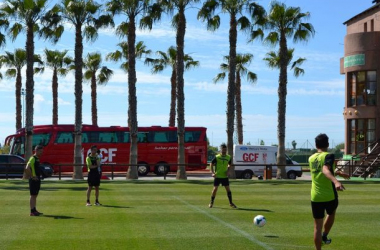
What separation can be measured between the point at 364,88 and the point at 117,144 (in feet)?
60.3

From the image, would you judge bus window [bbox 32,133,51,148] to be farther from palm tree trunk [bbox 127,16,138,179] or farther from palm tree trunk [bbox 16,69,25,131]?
palm tree trunk [bbox 16,69,25,131]

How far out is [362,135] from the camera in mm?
45125

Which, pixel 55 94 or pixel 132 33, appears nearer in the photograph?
pixel 132 33

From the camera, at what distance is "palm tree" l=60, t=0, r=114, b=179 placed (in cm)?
3828

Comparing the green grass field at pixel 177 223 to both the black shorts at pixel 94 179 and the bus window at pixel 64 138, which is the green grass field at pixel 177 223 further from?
the bus window at pixel 64 138

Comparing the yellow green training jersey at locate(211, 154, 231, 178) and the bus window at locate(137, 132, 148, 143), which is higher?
the bus window at locate(137, 132, 148, 143)

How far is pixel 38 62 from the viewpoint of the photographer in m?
59.3

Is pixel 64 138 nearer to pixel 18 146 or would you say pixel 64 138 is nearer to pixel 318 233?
pixel 18 146

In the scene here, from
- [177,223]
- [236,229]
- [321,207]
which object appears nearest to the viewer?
[321,207]

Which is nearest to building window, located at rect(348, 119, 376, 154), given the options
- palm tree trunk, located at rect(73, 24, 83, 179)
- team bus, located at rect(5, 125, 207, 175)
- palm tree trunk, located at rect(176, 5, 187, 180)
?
team bus, located at rect(5, 125, 207, 175)

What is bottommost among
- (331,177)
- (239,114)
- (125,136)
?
(331,177)

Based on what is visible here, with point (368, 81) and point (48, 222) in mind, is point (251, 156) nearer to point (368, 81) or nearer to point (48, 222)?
point (368, 81)

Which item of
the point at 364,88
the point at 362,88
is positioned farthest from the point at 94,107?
the point at 364,88

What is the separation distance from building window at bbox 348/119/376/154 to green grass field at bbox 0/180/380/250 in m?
21.8
